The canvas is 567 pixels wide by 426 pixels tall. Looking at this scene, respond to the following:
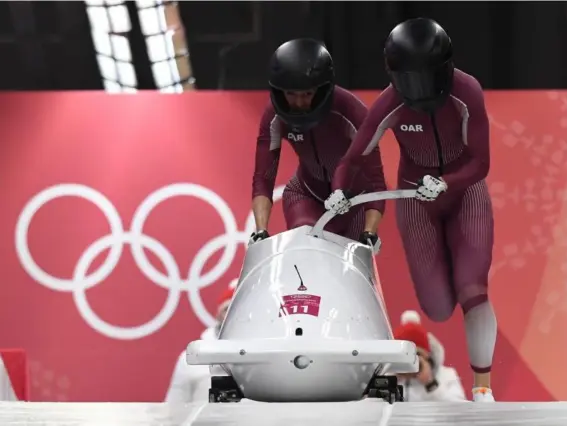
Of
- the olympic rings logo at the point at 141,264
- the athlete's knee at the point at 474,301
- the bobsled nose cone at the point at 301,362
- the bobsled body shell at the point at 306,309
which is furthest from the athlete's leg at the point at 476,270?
the olympic rings logo at the point at 141,264

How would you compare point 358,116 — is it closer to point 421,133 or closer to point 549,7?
point 421,133

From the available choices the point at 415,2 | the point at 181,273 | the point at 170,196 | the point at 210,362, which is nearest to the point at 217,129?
the point at 170,196

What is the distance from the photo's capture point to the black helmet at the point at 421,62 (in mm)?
3408

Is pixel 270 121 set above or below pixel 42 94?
above

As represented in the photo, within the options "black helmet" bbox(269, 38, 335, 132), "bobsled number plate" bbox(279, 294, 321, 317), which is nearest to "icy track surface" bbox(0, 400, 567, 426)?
"bobsled number plate" bbox(279, 294, 321, 317)

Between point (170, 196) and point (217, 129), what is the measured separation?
15.8 inches

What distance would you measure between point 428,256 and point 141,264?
5.61 feet

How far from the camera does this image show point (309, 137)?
385 cm

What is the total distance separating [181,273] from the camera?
5.07 m

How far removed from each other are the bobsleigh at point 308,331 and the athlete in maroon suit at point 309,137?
0.96ft

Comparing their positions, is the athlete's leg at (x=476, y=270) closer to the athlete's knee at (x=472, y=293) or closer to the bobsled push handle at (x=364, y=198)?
the athlete's knee at (x=472, y=293)

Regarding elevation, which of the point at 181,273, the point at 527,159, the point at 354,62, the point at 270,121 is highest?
the point at 270,121

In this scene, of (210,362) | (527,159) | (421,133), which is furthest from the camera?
(527,159)

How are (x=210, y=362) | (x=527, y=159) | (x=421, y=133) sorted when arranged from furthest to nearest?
(x=527, y=159) < (x=421, y=133) < (x=210, y=362)
